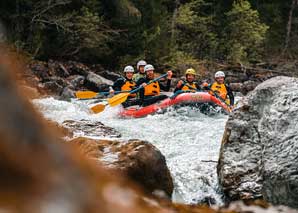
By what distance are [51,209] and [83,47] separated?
1805 cm

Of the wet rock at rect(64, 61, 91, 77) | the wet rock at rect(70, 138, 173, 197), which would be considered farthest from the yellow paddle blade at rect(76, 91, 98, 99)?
the wet rock at rect(70, 138, 173, 197)

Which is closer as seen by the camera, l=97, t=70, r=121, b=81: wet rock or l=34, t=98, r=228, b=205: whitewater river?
l=34, t=98, r=228, b=205: whitewater river

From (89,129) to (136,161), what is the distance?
10.7ft

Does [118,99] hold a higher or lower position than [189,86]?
lower

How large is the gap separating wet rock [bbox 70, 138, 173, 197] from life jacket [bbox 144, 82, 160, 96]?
22.3 ft

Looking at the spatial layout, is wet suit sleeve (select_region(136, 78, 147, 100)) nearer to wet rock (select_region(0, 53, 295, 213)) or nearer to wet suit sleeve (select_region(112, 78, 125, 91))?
wet suit sleeve (select_region(112, 78, 125, 91))

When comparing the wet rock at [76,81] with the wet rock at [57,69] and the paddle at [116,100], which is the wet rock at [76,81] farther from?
the paddle at [116,100]

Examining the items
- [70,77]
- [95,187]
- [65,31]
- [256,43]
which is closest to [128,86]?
[70,77]

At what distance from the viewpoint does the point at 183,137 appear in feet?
25.0

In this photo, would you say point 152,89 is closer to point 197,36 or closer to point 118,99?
point 118,99

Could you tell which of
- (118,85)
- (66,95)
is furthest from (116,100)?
(66,95)

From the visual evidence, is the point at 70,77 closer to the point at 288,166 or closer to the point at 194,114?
the point at 194,114

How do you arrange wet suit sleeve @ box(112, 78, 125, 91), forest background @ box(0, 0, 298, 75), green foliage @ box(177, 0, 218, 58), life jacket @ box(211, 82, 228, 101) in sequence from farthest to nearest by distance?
1. green foliage @ box(177, 0, 218, 58)
2. forest background @ box(0, 0, 298, 75)
3. wet suit sleeve @ box(112, 78, 125, 91)
4. life jacket @ box(211, 82, 228, 101)

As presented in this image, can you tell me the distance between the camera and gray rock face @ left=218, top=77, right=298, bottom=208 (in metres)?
3.83
